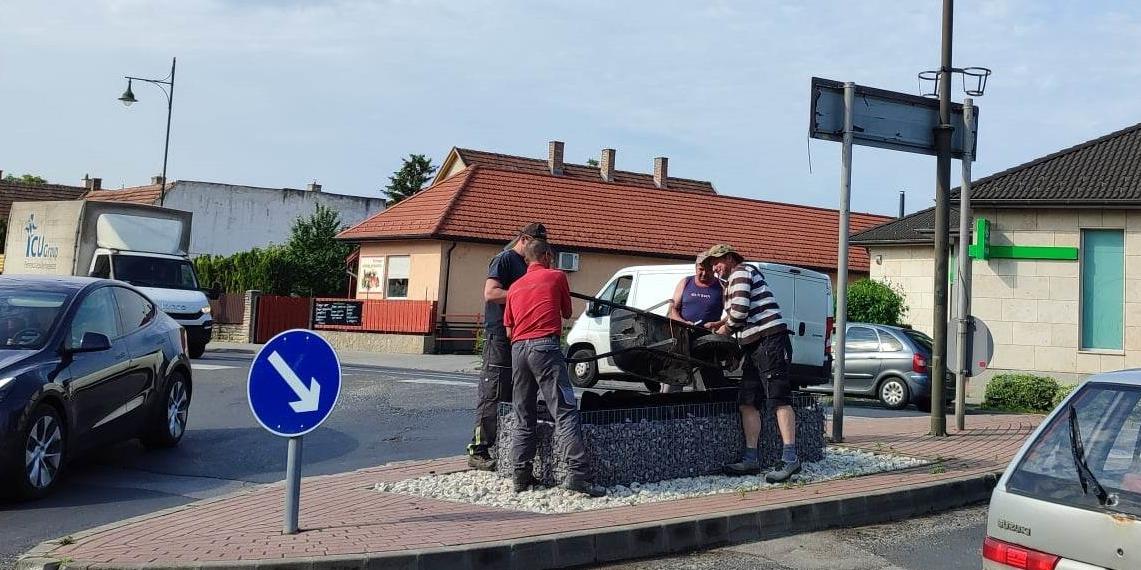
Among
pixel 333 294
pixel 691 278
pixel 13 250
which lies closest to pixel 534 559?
pixel 691 278

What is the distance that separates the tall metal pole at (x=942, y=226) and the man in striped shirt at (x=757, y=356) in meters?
4.10

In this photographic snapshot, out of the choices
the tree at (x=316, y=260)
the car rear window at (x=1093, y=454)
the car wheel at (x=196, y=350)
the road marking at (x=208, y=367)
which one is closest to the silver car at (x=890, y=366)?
the road marking at (x=208, y=367)

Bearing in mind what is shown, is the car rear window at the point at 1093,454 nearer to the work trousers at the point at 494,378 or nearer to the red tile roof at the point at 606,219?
the work trousers at the point at 494,378

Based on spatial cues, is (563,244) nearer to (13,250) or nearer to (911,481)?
(13,250)

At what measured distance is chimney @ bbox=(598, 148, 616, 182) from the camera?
5350cm

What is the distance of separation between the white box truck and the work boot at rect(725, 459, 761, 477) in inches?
628

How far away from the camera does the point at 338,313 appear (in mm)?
35844

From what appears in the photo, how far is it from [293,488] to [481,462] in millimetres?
2492

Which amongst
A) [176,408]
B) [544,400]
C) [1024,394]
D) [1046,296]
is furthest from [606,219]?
[544,400]

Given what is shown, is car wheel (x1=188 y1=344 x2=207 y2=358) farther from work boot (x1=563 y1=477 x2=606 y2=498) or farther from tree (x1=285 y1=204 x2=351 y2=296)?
tree (x1=285 y1=204 x2=351 y2=296)

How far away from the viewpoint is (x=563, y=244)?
35.7 metres

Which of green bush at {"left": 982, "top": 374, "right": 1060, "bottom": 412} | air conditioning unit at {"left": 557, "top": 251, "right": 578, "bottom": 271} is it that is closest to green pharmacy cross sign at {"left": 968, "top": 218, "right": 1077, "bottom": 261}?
green bush at {"left": 982, "top": 374, "right": 1060, "bottom": 412}

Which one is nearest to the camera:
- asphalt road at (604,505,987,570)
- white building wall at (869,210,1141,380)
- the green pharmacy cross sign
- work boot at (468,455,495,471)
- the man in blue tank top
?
asphalt road at (604,505,987,570)

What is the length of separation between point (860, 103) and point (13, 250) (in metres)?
20.0
